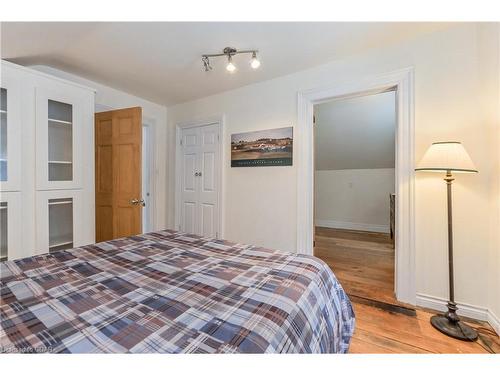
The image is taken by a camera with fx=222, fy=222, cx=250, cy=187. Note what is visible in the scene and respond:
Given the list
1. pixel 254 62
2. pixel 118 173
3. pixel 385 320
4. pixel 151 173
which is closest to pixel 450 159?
pixel 385 320

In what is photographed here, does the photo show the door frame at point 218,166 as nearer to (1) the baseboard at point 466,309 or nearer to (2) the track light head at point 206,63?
(2) the track light head at point 206,63

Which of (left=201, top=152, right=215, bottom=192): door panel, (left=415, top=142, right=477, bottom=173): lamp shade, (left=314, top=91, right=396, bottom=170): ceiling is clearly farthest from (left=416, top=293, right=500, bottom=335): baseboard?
(left=201, top=152, right=215, bottom=192): door panel

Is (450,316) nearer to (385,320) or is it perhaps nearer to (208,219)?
(385,320)

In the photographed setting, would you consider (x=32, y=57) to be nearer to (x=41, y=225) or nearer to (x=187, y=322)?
(x=41, y=225)

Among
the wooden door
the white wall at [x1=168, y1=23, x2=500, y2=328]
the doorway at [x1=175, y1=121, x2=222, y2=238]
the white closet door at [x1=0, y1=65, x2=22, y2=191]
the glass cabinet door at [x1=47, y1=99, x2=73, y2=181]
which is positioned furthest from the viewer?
the doorway at [x1=175, y1=121, x2=222, y2=238]

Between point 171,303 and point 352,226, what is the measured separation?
5117 mm

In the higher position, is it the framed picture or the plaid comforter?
the framed picture

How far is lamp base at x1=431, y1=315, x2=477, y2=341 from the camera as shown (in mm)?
1557

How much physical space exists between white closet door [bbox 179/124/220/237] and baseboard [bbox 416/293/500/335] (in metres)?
2.40

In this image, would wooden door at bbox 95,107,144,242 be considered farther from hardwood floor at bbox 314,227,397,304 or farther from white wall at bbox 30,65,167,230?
hardwood floor at bbox 314,227,397,304

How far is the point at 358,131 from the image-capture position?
4.24 meters

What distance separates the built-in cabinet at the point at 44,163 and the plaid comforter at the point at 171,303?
1013 mm
